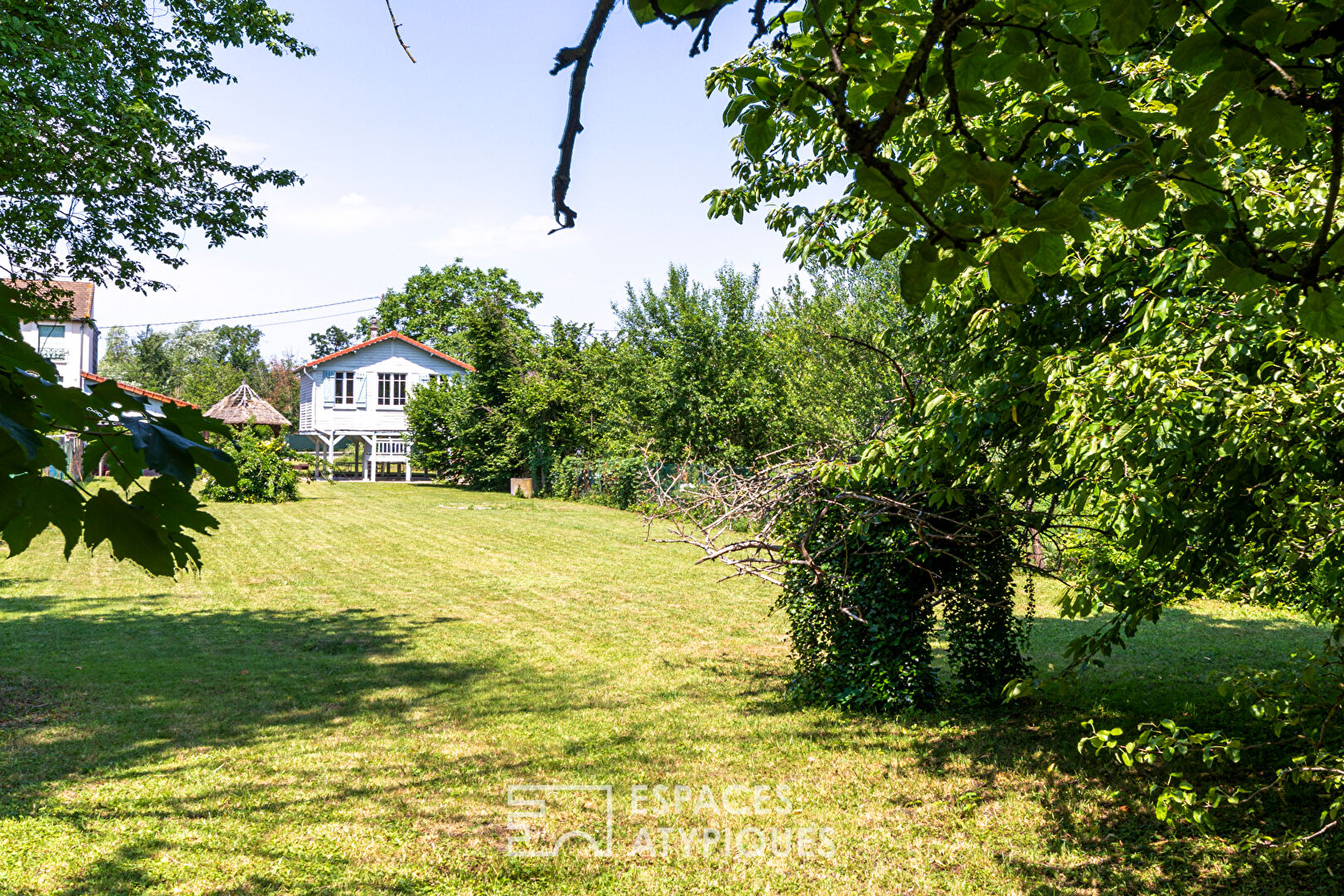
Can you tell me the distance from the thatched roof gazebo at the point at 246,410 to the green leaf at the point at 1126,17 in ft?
120

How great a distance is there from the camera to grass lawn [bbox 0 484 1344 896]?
4.75m

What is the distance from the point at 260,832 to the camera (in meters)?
5.18

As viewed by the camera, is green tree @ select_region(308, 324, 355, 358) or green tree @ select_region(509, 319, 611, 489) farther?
green tree @ select_region(308, 324, 355, 358)

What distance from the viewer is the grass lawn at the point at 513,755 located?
4750 mm

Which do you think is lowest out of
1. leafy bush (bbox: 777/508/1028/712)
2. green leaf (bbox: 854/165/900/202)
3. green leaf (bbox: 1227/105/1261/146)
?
leafy bush (bbox: 777/508/1028/712)

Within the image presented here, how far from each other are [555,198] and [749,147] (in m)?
0.46

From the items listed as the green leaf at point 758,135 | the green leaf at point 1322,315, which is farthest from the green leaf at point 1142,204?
the green leaf at point 758,135

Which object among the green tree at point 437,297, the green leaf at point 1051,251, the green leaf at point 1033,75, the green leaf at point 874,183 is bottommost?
the green leaf at point 1051,251

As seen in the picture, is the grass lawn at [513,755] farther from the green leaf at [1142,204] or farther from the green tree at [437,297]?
the green tree at [437,297]

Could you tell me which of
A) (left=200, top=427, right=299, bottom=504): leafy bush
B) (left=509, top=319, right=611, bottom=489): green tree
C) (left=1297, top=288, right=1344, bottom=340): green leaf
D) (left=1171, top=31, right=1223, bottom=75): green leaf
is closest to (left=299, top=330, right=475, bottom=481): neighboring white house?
(left=509, top=319, right=611, bottom=489): green tree

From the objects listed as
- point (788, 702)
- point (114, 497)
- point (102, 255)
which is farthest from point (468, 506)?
point (114, 497)

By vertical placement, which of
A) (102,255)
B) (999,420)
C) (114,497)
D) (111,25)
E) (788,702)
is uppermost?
(111,25)

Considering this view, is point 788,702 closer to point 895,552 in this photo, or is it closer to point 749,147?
point 895,552

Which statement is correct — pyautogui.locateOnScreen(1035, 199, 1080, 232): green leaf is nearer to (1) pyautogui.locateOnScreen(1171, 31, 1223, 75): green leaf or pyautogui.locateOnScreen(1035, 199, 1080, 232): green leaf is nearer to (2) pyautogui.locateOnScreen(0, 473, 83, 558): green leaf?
(1) pyautogui.locateOnScreen(1171, 31, 1223, 75): green leaf
